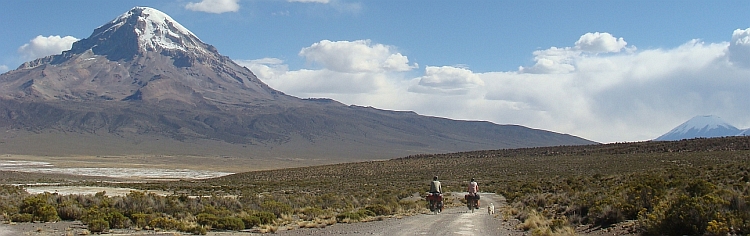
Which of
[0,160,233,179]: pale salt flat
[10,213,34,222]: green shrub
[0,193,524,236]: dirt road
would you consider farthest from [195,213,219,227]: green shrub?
[0,160,233,179]: pale salt flat

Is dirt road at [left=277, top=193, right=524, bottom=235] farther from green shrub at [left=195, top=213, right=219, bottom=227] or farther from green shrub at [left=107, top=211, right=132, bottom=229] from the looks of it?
green shrub at [left=107, top=211, right=132, bottom=229]

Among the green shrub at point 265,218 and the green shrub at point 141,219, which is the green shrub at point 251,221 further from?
the green shrub at point 141,219

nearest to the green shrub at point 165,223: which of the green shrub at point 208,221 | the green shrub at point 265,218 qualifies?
the green shrub at point 208,221

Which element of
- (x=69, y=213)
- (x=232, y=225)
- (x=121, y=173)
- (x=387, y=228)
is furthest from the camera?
(x=121, y=173)

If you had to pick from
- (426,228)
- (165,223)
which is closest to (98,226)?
(165,223)

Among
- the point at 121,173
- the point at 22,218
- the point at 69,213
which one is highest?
the point at 121,173

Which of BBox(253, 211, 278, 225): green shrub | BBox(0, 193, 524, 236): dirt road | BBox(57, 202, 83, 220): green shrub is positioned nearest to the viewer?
BBox(0, 193, 524, 236): dirt road

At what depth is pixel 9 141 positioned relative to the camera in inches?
7333

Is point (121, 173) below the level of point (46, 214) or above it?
above

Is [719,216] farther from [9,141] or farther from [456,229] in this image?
[9,141]

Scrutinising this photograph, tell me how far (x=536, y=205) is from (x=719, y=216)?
36.7 ft

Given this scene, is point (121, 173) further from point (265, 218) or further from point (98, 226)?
point (98, 226)

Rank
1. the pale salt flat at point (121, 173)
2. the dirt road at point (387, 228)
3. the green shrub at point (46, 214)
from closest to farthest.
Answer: the dirt road at point (387, 228) → the green shrub at point (46, 214) → the pale salt flat at point (121, 173)

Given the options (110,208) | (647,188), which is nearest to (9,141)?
(110,208)
